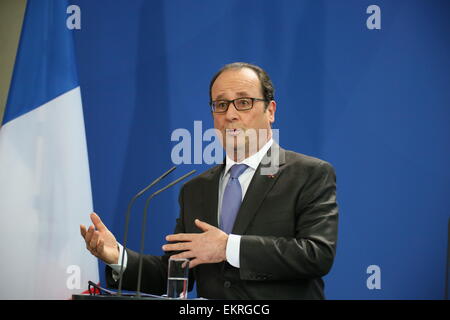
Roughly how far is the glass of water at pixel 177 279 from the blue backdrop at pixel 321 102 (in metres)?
1.88

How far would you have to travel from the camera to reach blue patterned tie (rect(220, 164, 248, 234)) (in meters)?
2.48

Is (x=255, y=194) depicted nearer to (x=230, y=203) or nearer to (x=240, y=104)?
(x=230, y=203)

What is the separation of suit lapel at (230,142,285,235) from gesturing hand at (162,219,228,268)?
0.86 feet

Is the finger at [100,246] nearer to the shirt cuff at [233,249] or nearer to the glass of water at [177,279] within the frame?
the glass of water at [177,279]

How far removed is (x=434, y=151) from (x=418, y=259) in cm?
73

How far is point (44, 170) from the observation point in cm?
335

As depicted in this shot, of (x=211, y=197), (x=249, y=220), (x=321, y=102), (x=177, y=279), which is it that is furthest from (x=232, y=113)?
(x=321, y=102)


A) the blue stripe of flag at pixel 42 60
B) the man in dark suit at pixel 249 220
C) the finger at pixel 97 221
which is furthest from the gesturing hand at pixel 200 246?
the blue stripe of flag at pixel 42 60

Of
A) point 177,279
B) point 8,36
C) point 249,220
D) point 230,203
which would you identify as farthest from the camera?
point 8,36

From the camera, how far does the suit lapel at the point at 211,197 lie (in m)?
2.54

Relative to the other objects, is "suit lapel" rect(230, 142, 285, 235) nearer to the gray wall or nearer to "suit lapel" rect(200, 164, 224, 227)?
"suit lapel" rect(200, 164, 224, 227)

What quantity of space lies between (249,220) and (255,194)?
12 cm

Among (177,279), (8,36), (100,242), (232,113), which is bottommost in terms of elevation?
(177,279)
